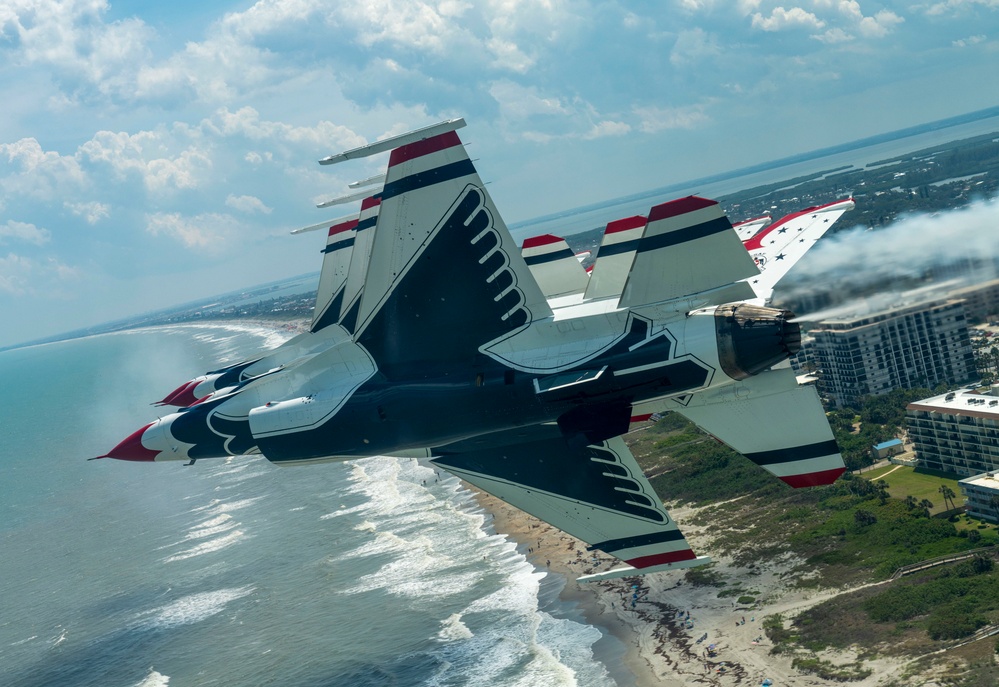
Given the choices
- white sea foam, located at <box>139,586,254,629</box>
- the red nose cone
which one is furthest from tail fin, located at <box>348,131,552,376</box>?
white sea foam, located at <box>139,586,254,629</box>

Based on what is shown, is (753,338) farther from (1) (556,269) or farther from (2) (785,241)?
(1) (556,269)

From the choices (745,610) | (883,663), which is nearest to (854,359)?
(745,610)

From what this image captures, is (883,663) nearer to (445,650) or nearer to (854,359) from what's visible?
(445,650)

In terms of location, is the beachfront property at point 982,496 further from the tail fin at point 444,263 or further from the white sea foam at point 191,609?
the white sea foam at point 191,609

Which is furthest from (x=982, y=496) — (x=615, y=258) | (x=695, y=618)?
(x=615, y=258)

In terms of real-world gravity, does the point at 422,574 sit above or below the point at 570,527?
below

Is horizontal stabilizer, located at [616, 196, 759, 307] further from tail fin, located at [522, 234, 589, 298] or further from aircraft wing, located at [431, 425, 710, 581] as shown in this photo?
tail fin, located at [522, 234, 589, 298]
